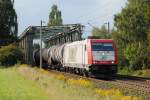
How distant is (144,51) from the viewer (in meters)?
59.8

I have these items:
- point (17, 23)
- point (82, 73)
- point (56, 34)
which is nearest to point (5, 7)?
point (17, 23)

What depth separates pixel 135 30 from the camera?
61094 mm

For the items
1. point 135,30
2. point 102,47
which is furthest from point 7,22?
point 102,47

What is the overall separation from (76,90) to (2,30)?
67584 millimetres

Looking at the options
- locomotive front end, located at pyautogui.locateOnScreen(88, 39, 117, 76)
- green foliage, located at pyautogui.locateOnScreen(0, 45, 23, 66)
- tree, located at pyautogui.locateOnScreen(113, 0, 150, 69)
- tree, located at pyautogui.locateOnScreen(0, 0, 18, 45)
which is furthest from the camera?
tree, located at pyautogui.locateOnScreen(0, 0, 18, 45)

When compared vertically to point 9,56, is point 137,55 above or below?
below

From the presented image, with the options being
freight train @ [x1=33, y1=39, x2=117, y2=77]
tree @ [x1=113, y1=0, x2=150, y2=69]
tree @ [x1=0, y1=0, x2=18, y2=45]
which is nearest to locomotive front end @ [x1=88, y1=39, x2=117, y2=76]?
freight train @ [x1=33, y1=39, x2=117, y2=77]

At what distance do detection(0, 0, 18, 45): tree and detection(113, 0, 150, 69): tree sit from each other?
99.6 ft

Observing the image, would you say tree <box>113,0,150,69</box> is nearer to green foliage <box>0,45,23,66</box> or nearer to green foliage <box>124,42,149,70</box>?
green foliage <box>124,42,149,70</box>

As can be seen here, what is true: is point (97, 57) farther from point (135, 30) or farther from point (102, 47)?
point (135, 30)

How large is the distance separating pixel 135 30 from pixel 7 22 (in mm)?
34458

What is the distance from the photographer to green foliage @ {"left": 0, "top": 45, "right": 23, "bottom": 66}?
7218cm

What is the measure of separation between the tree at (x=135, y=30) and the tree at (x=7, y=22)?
30.4m

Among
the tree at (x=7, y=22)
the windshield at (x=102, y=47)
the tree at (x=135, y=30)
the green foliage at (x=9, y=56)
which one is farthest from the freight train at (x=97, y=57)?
the tree at (x=7, y=22)
